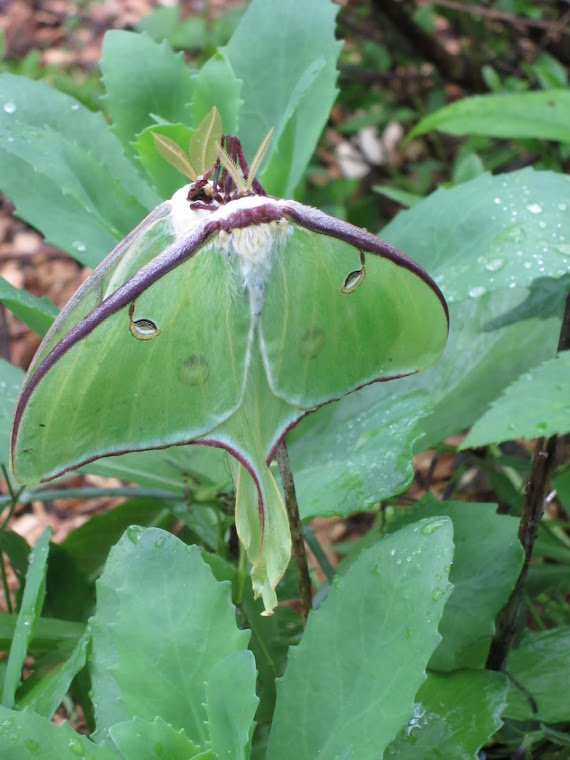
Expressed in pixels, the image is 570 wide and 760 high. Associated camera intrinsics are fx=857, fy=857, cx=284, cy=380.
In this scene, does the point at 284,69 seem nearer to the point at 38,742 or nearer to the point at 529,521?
the point at 529,521

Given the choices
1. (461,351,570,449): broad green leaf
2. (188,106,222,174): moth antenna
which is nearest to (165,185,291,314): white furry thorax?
(188,106,222,174): moth antenna

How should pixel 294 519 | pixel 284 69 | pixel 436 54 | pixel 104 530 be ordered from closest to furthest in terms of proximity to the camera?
1. pixel 294 519
2. pixel 284 69
3. pixel 104 530
4. pixel 436 54

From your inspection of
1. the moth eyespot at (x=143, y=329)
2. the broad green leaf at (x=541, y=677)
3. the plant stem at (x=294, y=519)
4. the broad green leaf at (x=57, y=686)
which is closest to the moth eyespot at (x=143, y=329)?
the moth eyespot at (x=143, y=329)

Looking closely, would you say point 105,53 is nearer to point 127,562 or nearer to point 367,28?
point 127,562

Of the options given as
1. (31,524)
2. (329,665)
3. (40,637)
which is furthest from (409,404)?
(31,524)

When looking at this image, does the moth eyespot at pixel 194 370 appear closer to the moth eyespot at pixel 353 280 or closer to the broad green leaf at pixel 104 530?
the moth eyespot at pixel 353 280

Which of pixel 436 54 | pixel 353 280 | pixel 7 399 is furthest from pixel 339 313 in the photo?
pixel 436 54
